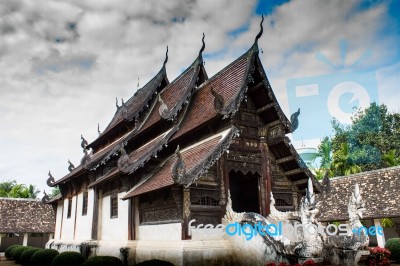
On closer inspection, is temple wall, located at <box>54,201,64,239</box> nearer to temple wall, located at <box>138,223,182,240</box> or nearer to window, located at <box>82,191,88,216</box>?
window, located at <box>82,191,88,216</box>

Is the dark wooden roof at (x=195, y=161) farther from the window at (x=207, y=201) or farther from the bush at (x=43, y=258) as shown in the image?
the bush at (x=43, y=258)

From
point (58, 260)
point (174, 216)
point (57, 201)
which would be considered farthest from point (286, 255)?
point (57, 201)

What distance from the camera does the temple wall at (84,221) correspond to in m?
16.8

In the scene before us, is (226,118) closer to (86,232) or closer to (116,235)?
Answer: (116,235)

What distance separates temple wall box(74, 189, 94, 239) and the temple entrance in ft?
21.6

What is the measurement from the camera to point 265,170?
12.7m

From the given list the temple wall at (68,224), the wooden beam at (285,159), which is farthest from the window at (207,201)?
the temple wall at (68,224)

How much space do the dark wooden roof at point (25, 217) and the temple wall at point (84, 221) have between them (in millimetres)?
12328

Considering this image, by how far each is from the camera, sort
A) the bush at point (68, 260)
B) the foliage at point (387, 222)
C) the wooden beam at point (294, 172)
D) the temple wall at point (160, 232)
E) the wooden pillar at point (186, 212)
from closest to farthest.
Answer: the wooden pillar at point (186, 212), the temple wall at point (160, 232), the wooden beam at point (294, 172), the bush at point (68, 260), the foliage at point (387, 222)

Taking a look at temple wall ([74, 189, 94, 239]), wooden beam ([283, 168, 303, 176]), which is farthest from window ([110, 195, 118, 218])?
wooden beam ([283, 168, 303, 176])

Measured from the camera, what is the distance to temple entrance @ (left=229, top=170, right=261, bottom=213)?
14.3m

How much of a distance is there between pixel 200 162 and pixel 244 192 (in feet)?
16.7

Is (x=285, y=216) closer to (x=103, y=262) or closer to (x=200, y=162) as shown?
(x=200, y=162)

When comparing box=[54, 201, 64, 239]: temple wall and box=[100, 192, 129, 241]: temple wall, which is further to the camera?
box=[54, 201, 64, 239]: temple wall
